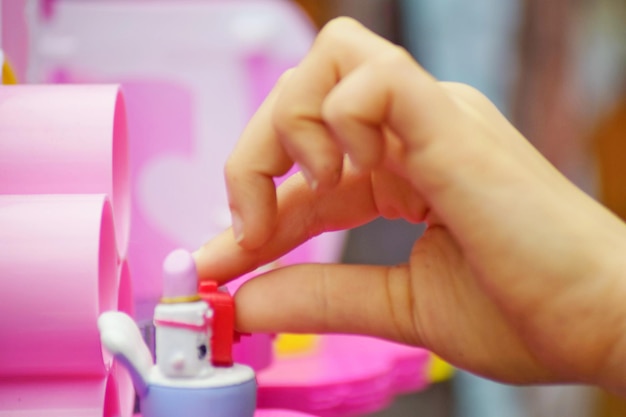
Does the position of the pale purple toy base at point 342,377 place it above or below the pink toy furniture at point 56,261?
below

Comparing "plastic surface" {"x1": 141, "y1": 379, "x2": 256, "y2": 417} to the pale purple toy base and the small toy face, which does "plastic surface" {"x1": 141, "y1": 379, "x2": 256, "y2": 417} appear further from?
the pale purple toy base

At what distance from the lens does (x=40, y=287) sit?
396 mm

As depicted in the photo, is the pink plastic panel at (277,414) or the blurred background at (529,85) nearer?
the pink plastic panel at (277,414)

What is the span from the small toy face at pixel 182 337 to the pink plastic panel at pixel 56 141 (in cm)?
13

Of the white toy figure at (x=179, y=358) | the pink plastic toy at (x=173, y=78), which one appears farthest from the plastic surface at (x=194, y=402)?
the pink plastic toy at (x=173, y=78)

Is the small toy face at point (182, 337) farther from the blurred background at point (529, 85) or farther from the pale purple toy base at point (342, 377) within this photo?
the blurred background at point (529, 85)

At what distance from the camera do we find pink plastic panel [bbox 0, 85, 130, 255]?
0.46 metres

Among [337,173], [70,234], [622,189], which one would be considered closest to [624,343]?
[337,173]

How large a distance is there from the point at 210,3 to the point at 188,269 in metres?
0.59

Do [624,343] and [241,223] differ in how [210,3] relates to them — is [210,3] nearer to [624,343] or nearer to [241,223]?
[241,223]

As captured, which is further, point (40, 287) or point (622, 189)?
point (622, 189)

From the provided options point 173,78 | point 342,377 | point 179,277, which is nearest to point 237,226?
point 179,277

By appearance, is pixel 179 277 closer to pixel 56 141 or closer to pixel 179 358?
pixel 179 358

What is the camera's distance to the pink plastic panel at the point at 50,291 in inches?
15.6
